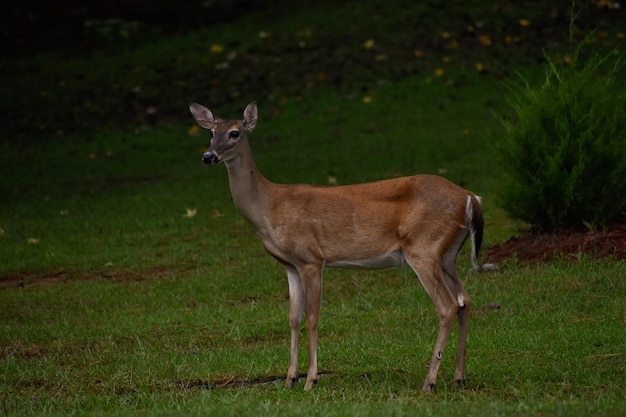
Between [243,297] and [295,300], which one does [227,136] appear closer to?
[295,300]

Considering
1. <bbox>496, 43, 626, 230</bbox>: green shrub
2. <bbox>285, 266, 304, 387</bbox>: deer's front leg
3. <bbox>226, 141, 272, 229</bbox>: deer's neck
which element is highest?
<bbox>226, 141, 272, 229</bbox>: deer's neck

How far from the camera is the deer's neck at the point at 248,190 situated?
8.87 meters

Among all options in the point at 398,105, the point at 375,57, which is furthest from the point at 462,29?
the point at 398,105

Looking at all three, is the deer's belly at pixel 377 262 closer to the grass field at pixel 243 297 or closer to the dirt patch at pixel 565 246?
the grass field at pixel 243 297

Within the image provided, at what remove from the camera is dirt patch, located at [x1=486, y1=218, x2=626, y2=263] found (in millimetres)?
11953

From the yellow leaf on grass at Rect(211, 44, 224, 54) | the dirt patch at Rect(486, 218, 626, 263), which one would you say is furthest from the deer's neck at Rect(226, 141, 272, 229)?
the yellow leaf on grass at Rect(211, 44, 224, 54)

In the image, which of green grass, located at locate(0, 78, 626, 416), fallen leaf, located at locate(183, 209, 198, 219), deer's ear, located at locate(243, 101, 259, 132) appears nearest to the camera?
green grass, located at locate(0, 78, 626, 416)

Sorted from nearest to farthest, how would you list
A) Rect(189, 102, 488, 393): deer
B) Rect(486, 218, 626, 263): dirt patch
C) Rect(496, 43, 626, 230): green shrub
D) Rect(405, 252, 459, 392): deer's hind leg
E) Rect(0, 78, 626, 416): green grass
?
Rect(0, 78, 626, 416): green grass → Rect(405, 252, 459, 392): deer's hind leg → Rect(189, 102, 488, 393): deer → Rect(486, 218, 626, 263): dirt patch → Rect(496, 43, 626, 230): green shrub

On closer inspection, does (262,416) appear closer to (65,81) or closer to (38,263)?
(38,263)

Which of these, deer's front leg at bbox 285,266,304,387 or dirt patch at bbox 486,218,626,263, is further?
dirt patch at bbox 486,218,626,263

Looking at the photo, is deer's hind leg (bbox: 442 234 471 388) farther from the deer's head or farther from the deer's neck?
the deer's head

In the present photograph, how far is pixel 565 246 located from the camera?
40.3 ft

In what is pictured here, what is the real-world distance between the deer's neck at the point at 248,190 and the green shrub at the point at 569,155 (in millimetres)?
4509

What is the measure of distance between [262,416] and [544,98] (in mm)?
7054
